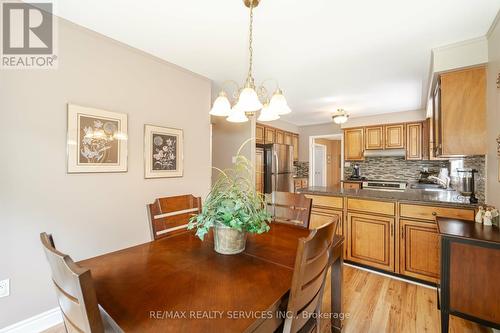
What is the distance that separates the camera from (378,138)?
15.6 ft

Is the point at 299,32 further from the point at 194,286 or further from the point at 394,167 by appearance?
the point at 394,167

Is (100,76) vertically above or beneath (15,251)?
above

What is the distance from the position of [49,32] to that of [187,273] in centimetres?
212

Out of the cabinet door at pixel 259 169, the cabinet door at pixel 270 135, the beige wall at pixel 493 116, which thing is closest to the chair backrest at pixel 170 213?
the beige wall at pixel 493 116

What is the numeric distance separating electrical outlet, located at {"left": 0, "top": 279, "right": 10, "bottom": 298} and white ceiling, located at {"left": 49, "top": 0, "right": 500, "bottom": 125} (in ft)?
6.53

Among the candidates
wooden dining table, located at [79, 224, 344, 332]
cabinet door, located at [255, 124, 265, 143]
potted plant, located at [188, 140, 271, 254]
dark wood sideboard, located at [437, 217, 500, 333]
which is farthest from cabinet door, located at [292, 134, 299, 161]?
potted plant, located at [188, 140, 271, 254]

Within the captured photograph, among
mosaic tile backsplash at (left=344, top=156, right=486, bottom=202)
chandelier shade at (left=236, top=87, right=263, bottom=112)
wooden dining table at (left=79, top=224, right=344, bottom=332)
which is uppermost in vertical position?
chandelier shade at (left=236, top=87, right=263, bottom=112)

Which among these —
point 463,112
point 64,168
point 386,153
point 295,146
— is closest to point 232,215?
point 64,168

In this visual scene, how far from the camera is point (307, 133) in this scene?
241 inches

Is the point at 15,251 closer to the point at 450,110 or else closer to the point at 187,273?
the point at 187,273

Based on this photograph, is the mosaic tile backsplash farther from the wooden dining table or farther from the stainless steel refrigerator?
the wooden dining table

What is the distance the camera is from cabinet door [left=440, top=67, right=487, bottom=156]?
2028 mm

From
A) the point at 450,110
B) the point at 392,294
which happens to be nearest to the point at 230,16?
the point at 450,110

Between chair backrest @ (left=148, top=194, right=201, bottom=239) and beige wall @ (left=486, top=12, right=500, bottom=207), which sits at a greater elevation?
beige wall @ (left=486, top=12, right=500, bottom=207)
